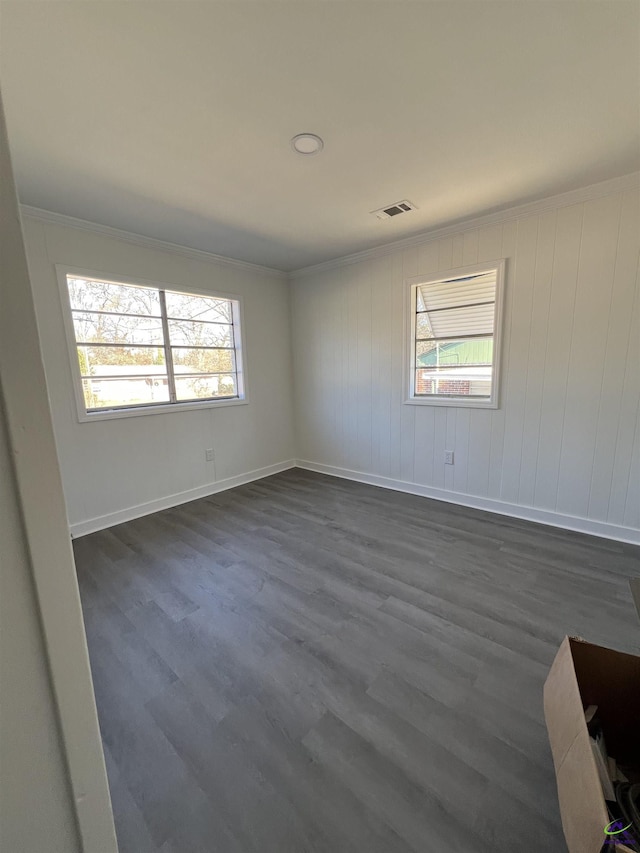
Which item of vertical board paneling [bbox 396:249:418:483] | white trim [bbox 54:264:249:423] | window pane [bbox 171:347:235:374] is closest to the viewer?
white trim [bbox 54:264:249:423]

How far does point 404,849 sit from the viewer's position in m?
1.00

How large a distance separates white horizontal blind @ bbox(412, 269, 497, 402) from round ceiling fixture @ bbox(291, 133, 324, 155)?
71.5 inches

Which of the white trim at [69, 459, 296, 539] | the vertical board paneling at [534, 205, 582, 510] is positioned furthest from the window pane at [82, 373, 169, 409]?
the vertical board paneling at [534, 205, 582, 510]

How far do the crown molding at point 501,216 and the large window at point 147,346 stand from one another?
60.4 inches

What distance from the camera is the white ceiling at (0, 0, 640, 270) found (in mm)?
1234

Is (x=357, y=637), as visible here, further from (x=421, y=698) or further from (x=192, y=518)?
(x=192, y=518)

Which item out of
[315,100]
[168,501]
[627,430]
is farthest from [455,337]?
[168,501]

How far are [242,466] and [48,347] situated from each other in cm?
222

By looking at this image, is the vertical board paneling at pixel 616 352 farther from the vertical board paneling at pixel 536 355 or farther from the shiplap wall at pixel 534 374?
the vertical board paneling at pixel 536 355

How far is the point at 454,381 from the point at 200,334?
105 inches

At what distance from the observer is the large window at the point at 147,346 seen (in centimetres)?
295

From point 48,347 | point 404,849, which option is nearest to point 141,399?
point 48,347

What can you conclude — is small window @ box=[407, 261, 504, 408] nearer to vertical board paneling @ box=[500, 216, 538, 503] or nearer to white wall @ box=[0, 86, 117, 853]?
vertical board paneling @ box=[500, 216, 538, 503]

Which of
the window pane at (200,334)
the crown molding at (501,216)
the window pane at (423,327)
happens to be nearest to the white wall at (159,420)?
the window pane at (200,334)
